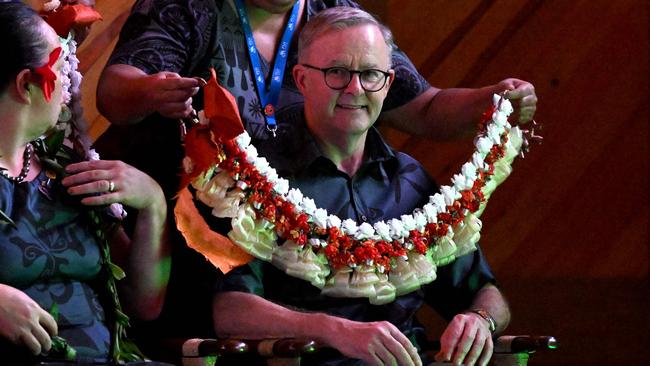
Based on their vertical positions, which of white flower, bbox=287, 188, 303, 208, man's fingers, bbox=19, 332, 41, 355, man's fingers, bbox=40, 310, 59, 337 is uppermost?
white flower, bbox=287, 188, 303, 208

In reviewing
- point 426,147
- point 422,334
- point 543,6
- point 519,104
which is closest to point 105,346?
point 422,334

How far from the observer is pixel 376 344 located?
8.75 ft

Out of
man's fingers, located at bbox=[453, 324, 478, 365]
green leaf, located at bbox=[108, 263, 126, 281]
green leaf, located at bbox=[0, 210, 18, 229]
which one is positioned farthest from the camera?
man's fingers, located at bbox=[453, 324, 478, 365]

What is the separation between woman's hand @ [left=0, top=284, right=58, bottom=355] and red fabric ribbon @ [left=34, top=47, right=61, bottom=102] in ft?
1.22

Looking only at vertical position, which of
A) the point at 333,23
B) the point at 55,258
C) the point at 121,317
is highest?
the point at 333,23

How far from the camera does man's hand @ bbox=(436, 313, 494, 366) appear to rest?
2.84 meters

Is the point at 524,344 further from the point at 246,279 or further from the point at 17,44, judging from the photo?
the point at 17,44

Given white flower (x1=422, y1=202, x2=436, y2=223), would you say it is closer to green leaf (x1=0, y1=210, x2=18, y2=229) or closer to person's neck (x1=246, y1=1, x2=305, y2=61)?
person's neck (x1=246, y1=1, x2=305, y2=61)

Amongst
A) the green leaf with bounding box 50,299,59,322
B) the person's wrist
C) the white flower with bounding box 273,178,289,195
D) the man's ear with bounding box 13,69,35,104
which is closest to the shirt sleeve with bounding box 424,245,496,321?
the person's wrist

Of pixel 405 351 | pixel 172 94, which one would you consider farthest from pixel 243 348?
pixel 172 94

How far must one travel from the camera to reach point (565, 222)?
441cm

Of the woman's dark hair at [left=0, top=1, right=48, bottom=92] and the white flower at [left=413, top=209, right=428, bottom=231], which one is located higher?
the woman's dark hair at [left=0, top=1, right=48, bottom=92]

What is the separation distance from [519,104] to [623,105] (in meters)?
1.42

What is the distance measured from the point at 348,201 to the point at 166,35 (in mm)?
571
